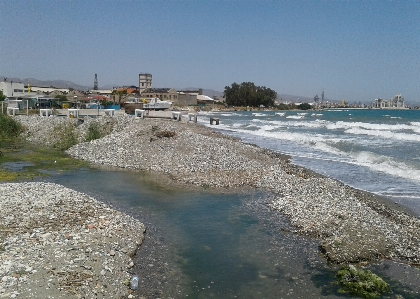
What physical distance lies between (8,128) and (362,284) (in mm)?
34002

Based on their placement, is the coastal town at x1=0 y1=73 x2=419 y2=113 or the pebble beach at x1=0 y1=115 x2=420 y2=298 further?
the coastal town at x1=0 y1=73 x2=419 y2=113

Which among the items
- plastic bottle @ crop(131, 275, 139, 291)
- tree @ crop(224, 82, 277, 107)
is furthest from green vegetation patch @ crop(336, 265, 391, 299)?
tree @ crop(224, 82, 277, 107)

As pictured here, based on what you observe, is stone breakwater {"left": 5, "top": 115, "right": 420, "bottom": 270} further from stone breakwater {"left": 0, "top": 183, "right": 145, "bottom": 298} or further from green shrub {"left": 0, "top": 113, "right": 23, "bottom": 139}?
stone breakwater {"left": 0, "top": 183, "right": 145, "bottom": 298}

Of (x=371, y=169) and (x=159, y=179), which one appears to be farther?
(x=371, y=169)

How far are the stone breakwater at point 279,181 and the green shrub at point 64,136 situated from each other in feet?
2.06

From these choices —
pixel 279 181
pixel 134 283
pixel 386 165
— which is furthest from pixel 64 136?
pixel 134 283

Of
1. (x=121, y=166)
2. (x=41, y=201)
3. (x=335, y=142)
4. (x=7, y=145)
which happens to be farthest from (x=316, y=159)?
(x=7, y=145)

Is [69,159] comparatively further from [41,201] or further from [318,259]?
[318,259]

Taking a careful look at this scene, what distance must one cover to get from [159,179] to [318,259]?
10867 millimetres

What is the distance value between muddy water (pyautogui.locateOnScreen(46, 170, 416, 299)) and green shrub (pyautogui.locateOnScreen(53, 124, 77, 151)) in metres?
14.6

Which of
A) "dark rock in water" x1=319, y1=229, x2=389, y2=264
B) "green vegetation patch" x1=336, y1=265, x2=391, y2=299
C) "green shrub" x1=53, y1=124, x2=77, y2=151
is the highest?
"green shrub" x1=53, y1=124, x2=77, y2=151

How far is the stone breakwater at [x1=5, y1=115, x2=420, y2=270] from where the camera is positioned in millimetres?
10720

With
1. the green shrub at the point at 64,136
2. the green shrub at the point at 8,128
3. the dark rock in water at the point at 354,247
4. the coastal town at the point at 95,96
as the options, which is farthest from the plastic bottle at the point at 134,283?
the coastal town at the point at 95,96

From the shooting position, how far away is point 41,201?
40.8 ft
